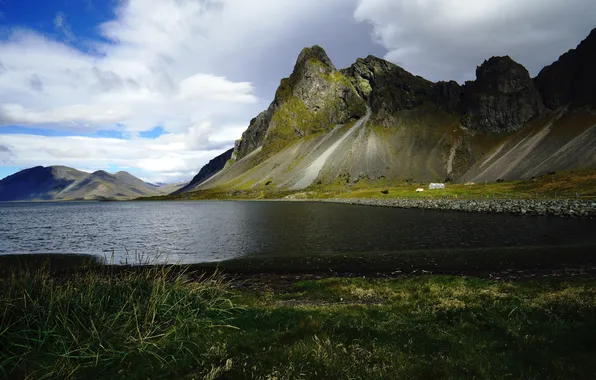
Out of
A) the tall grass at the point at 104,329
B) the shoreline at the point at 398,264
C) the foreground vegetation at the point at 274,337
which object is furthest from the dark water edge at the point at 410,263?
the foreground vegetation at the point at 274,337

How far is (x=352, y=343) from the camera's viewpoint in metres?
10.7

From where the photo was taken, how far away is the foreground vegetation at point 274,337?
9.21m

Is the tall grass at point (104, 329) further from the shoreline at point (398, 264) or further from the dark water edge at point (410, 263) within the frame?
the shoreline at point (398, 264)

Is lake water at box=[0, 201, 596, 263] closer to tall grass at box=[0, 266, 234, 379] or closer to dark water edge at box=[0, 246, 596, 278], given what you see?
dark water edge at box=[0, 246, 596, 278]

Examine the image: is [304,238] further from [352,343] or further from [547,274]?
[352,343]

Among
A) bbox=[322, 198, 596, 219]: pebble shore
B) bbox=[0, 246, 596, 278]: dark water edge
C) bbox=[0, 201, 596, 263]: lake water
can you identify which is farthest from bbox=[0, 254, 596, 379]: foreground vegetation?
bbox=[322, 198, 596, 219]: pebble shore

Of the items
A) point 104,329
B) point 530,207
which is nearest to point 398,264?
point 104,329

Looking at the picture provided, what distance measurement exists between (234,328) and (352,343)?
460 cm

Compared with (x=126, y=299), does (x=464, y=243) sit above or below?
below

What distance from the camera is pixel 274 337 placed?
451 inches

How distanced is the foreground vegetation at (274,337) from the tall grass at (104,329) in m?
0.04

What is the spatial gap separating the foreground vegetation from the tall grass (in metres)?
0.04

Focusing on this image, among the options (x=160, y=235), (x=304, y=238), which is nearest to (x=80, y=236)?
(x=160, y=235)

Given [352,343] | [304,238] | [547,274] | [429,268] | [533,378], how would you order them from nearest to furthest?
[533,378], [352,343], [547,274], [429,268], [304,238]
